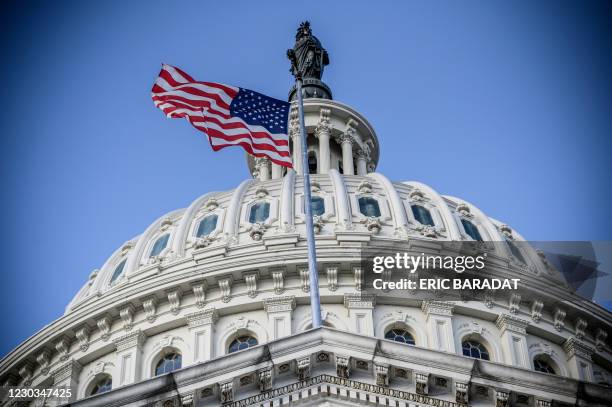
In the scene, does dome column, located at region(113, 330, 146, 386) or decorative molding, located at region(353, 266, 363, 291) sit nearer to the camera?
dome column, located at region(113, 330, 146, 386)

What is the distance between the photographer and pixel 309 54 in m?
78.5

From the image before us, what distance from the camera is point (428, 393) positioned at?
28.6 m

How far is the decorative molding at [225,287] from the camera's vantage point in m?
52.2

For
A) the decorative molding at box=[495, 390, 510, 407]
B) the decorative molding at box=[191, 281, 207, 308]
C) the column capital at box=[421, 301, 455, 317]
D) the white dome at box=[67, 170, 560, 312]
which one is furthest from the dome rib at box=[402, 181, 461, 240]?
the decorative molding at box=[495, 390, 510, 407]

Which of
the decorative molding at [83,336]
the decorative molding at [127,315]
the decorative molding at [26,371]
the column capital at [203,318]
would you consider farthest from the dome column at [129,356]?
the decorative molding at [26,371]

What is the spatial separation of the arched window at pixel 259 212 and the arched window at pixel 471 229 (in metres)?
8.65

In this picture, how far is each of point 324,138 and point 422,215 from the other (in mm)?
13959

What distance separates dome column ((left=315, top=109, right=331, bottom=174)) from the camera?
6869 centimetres

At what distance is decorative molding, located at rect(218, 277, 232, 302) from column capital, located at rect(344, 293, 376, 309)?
4.61 m

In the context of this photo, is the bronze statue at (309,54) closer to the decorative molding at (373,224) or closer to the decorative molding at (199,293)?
the decorative molding at (373,224)

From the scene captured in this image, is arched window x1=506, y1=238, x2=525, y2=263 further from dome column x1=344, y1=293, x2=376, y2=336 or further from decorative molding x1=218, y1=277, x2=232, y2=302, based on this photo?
decorative molding x1=218, y1=277, x2=232, y2=302

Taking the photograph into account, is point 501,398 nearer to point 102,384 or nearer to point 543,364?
point 543,364

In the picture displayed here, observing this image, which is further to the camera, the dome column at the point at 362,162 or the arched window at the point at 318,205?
the dome column at the point at 362,162

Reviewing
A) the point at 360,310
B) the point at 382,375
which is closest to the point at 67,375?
the point at 360,310
